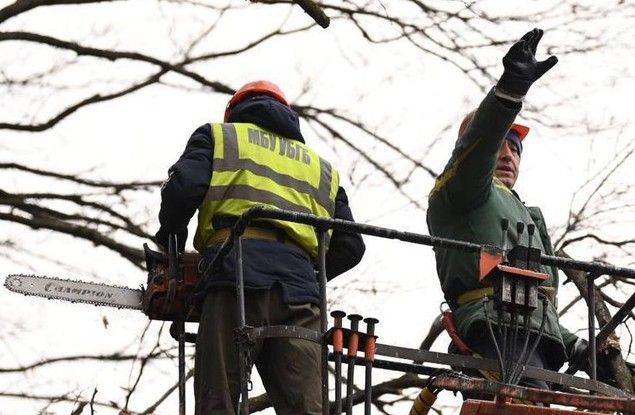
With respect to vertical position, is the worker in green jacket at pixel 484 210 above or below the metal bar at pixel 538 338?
above

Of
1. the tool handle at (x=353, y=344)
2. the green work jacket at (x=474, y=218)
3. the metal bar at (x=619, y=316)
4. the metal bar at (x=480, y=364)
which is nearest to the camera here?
the tool handle at (x=353, y=344)

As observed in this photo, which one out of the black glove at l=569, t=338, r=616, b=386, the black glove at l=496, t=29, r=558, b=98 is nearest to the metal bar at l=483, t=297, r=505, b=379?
the black glove at l=569, t=338, r=616, b=386

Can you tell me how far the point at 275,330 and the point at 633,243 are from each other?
4.74 metres

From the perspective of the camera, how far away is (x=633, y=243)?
955cm

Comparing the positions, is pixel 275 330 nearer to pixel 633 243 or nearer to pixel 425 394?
pixel 425 394

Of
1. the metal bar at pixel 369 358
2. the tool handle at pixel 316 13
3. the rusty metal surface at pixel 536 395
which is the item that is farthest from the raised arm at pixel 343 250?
the tool handle at pixel 316 13

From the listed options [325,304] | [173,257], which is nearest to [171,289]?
[173,257]

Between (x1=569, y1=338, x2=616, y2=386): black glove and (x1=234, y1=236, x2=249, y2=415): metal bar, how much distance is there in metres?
1.51

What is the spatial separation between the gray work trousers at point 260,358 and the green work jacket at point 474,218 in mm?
627

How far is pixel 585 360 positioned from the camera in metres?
6.18

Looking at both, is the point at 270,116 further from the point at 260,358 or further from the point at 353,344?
the point at 353,344

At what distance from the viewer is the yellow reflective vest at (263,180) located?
19.8 feet

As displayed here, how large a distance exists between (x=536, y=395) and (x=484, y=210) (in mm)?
1127

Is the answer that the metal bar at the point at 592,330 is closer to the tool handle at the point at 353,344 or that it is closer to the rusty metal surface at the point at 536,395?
the rusty metal surface at the point at 536,395
